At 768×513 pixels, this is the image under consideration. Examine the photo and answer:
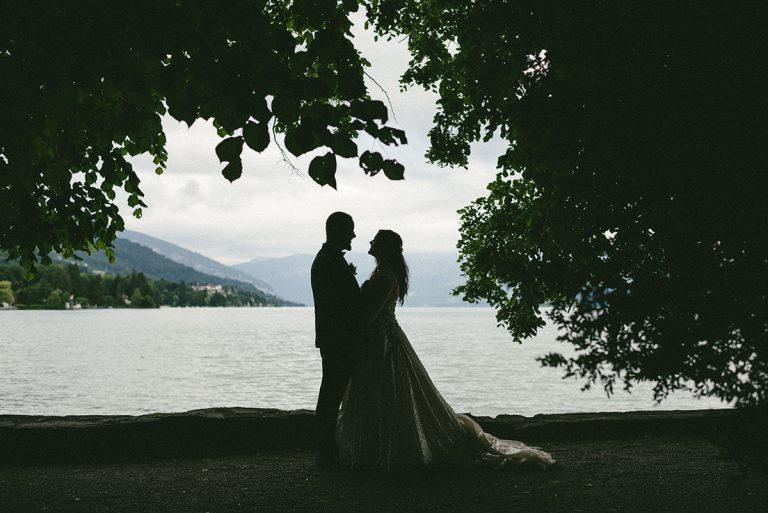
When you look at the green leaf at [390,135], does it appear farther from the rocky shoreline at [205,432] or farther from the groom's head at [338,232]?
the rocky shoreline at [205,432]

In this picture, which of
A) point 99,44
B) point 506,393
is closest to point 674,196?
point 99,44

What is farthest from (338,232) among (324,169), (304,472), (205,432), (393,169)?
(324,169)

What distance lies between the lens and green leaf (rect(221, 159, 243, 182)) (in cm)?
357

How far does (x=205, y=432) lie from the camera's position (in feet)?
25.5

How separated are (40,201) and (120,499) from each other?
13.4ft

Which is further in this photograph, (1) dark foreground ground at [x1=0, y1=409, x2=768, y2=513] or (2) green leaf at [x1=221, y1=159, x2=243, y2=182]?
(1) dark foreground ground at [x1=0, y1=409, x2=768, y2=513]

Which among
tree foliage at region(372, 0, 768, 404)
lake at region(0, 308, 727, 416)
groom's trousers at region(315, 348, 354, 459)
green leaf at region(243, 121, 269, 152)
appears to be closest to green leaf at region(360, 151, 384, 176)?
green leaf at region(243, 121, 269, 152)

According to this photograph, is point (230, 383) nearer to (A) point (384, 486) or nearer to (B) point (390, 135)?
(A) point (384, 486)

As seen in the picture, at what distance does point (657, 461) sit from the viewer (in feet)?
23.4

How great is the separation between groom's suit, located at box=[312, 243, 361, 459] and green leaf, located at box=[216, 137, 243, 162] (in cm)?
323

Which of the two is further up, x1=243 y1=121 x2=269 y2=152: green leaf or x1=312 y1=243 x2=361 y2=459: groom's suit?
x1=243 y1=121 x2=269 y2=152: green leaf

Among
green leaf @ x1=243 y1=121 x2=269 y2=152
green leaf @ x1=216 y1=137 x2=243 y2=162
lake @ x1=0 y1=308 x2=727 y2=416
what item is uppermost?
green leaf @ x1=243 y1=121 x2=269 y2=152

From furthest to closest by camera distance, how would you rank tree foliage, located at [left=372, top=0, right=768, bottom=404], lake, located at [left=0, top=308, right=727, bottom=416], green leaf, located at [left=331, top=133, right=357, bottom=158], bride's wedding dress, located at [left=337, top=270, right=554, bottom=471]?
1. lake, located at [left=0, top=308, right=727, bottom=416]
2. bride's wedding dress, located at [left=337, top=270, right=554, bottom=471]
3. green leaf, located at [left=331, top=133, right=357, bottom=158]
4. tree foliage, located at [left=372, top=0, right=768, bottom=404]

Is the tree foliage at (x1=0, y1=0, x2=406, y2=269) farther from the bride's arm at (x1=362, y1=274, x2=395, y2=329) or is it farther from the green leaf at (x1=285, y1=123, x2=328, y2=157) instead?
the bride's arm at (x1=362, y1=274, x2=395, y2=329)
